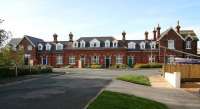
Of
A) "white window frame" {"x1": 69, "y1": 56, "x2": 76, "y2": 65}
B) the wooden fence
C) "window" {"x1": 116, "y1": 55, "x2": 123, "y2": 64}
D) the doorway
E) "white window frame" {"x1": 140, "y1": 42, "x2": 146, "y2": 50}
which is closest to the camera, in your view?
the wooden fence

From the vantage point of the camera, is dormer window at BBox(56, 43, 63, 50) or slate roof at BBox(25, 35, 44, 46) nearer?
dormer window at BBox(56, 43, 63, 50)

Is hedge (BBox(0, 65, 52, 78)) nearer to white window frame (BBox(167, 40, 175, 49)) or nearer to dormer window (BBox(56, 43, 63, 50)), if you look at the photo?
dormer window (BBox(56, 43, 63, 50))

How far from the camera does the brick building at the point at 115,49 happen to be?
74.4 meters

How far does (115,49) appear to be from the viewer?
76.2 meters

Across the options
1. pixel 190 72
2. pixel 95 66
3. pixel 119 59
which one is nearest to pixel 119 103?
pixel 190 72

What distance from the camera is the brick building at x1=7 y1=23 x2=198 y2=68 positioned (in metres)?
74.4

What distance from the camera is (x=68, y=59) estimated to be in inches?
3113

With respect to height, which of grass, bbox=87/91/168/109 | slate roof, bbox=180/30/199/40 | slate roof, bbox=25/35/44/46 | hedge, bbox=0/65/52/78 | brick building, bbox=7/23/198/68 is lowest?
grass, bbox=87/91/168/109

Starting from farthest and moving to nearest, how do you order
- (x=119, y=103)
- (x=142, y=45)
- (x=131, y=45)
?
1. (x=131, y=45)
2. (x=142, y=45)
3. (x=119, y=103)

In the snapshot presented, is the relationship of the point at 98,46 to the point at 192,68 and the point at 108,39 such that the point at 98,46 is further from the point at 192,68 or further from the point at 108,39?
the point at 192,68

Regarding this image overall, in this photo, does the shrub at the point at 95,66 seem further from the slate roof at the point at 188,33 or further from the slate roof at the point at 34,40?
the slate roof at the point at 188,33

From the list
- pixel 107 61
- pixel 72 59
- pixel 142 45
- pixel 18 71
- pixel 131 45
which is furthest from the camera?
pixel 72 59

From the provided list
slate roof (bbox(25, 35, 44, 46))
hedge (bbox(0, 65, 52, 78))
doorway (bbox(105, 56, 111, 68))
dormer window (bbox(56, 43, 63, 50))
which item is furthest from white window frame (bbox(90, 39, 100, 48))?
hedge (bbox(0, 65, 52, 78))

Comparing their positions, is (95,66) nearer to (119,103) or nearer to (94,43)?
(94,43)
